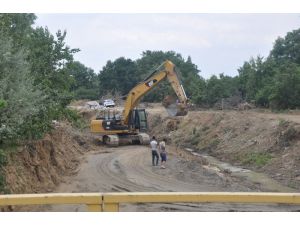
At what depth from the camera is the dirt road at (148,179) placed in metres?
17.8

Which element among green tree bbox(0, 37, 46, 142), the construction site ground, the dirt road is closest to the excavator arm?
the construction site ground

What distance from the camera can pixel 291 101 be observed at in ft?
137

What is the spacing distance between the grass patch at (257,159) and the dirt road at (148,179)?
14.3 ft

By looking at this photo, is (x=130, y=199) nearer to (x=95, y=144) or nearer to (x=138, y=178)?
(x=138, y=178)

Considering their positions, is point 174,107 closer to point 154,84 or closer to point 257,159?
point 154,84

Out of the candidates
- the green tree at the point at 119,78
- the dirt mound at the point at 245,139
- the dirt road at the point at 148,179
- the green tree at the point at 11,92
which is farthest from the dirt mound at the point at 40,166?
the green tree at the point at 119,78

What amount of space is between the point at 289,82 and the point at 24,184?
101 feet

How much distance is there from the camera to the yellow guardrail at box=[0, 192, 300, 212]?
5.14 m

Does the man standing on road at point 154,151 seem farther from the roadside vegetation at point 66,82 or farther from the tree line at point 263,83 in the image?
the tree line at point 263,83

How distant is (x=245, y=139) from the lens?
3262cm

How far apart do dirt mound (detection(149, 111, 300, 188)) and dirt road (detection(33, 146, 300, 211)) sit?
149 inches

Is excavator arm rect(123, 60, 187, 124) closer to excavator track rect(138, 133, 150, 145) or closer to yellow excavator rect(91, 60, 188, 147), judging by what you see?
yellow excavator rect(91, 60, 188, 147)

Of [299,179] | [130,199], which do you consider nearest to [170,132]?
[299,179]

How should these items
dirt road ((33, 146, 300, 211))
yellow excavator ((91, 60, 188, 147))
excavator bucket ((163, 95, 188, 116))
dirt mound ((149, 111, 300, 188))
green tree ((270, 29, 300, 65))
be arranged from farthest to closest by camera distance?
green tree ((270, 29, 300, 65)) → yellow excavator ((91, 60, 188, 147)) → excavator bucket ((163, 95, 188, 116)) → dirt mound ((149, 111, 300, 188)) → dirt road ((33, 146, 300, 211))
